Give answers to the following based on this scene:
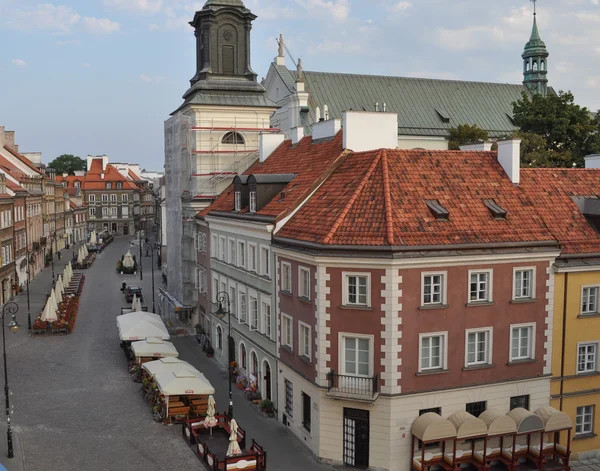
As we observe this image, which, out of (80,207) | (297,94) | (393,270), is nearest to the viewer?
(393,270)

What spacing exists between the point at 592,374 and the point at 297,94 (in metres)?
42.9

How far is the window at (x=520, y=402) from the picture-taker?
27062 mm

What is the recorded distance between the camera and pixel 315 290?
26.0 meters

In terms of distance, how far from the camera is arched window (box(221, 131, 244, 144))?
50.2m

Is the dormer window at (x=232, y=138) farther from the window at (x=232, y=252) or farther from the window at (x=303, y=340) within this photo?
the window at (x=303, y=340)

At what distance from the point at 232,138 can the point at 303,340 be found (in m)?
26.2

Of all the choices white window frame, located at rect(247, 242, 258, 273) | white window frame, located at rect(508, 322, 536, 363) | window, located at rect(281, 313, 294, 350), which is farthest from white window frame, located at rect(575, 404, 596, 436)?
white window frame, located at rect(247, 242, 258, 273)

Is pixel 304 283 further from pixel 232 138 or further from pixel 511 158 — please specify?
pixel 232 138

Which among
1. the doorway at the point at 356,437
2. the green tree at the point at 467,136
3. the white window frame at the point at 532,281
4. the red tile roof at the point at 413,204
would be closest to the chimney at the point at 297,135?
the red tile roof at the point at 413,204

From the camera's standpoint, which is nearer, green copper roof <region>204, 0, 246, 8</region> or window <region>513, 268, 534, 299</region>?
window <region>513, 268, 534, 299</region>

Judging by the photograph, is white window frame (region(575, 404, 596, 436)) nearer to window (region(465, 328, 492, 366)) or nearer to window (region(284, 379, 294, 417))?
window (region(465, 328, 492, 366))

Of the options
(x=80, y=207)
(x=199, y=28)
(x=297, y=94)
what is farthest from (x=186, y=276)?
(x=80, y=207)

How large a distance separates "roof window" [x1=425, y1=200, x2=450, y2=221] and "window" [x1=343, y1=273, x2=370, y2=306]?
12.9 ft

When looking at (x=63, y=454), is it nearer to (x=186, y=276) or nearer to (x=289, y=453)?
(x=289, y=453)
